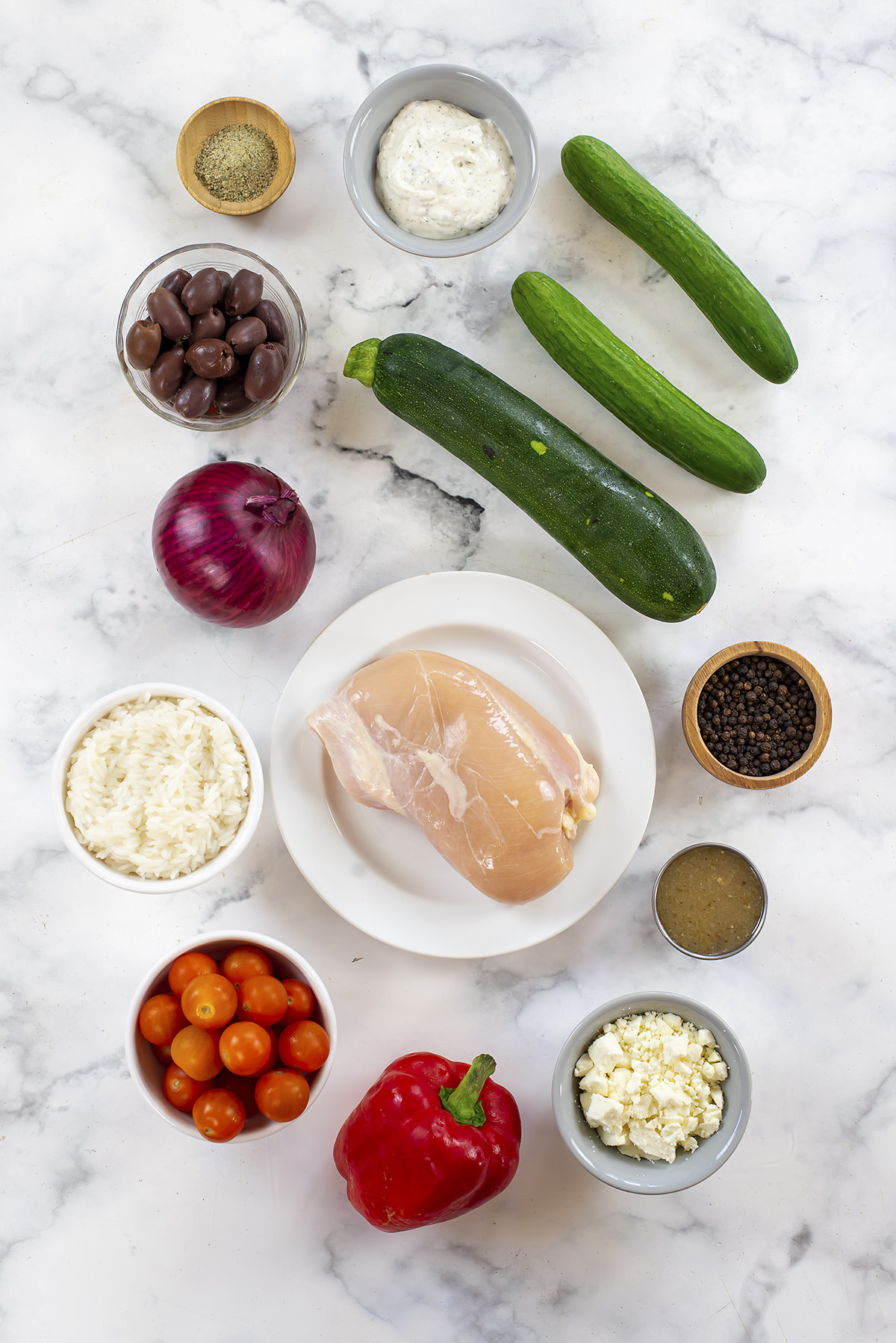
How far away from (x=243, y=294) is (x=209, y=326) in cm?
9

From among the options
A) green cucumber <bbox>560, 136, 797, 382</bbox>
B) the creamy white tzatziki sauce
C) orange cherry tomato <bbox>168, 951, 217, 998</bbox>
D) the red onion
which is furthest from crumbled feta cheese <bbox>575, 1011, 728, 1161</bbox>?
the creamy white tzatziki sauce

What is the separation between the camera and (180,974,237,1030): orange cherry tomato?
146cm

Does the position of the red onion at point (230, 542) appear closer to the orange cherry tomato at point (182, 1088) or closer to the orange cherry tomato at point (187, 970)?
the orange cherry tomato at point (187, 970)

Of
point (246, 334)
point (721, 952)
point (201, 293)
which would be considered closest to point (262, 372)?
point (246, 334)

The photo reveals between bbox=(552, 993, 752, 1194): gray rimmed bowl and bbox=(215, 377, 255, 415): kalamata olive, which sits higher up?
bbox=(215, 377, 255, 415): kalamata olive

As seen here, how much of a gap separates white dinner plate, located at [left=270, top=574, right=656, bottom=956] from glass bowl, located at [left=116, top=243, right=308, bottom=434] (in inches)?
Result: 16.7

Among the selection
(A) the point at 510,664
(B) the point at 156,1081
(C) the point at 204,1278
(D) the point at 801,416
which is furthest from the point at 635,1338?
(D) the point at 801,416

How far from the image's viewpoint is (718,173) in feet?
5.92

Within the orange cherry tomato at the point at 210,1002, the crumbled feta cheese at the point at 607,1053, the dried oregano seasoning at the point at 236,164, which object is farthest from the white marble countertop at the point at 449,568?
the orange cherry tomato at the point at 210,1002

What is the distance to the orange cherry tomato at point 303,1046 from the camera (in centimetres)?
150

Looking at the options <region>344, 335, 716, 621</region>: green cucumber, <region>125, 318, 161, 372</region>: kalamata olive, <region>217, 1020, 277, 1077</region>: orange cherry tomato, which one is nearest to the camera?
<region>217, 1020, 277, 1077</region>: orange cherry tomato

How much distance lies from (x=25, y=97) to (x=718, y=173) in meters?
1.38

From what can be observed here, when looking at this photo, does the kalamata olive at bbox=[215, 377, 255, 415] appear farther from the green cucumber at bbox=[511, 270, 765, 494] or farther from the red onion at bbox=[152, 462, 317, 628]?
the green cucumber at bbox=[511, 270, 765, 494]

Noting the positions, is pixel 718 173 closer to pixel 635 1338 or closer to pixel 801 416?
pixel 801 416
